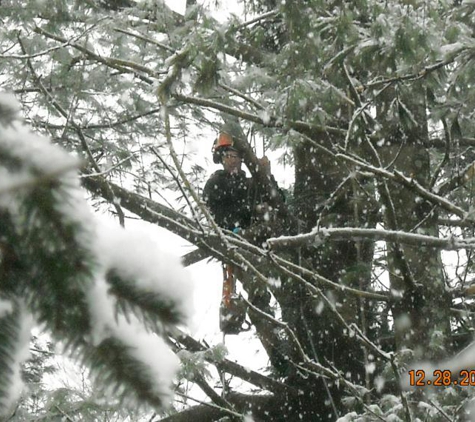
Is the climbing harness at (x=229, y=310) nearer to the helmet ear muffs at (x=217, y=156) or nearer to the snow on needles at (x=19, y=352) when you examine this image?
the helmet ear muffs at (x=217, y=156)

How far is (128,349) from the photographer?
3.17 ft

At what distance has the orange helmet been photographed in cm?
689

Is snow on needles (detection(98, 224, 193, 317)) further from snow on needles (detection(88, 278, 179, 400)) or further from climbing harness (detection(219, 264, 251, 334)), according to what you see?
climbing harness (detection(219, 264, 251, 334))

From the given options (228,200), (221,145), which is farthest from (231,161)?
(228,200)

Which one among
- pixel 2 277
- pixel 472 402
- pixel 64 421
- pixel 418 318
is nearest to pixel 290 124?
pixel 418 318

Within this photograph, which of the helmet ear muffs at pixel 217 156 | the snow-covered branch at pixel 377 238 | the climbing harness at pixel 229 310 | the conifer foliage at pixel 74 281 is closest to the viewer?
the conifer foliage at pixel 74 281

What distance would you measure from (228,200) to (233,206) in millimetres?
78

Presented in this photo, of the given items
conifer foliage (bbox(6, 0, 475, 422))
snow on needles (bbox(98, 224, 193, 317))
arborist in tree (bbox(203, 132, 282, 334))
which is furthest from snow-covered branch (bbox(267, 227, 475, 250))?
snow on needles (bbox(98, 224, 193, 317))

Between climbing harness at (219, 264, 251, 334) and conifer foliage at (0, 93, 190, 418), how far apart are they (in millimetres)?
5564
